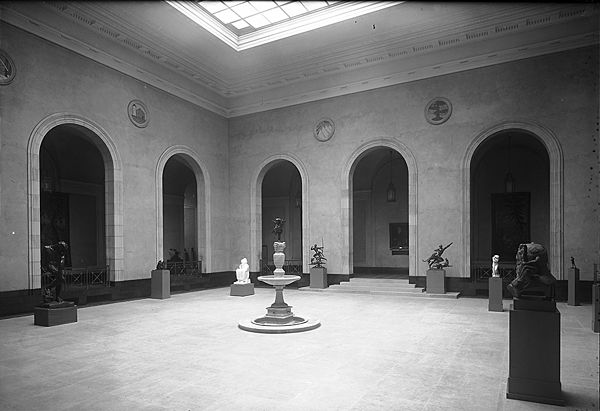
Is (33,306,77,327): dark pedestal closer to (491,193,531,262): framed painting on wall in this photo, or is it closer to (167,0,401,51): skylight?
(167,0,401,51): skylight

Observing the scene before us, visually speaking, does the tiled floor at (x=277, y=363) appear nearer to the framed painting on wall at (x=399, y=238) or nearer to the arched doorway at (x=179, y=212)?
the framed painting on wall at (x=399, y=238)

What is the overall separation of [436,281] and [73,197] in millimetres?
14622

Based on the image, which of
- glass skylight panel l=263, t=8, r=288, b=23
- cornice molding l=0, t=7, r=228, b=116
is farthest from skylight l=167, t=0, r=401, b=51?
cornice molding l=0, t=7, r=228, b=116

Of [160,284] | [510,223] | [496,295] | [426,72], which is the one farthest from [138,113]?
[510,223]

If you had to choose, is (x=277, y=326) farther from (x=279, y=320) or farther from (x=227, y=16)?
(x=227, y=16)

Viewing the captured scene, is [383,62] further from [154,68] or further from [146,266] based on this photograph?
[146,266]

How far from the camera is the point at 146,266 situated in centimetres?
1410

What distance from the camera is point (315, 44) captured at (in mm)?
13914

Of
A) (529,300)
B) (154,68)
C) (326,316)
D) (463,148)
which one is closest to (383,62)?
(463,148)

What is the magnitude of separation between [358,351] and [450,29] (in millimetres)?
10145

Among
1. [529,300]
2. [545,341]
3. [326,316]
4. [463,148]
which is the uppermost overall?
[463,148]

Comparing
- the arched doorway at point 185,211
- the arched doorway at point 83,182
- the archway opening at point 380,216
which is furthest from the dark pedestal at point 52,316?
the archway opening at point 380,216

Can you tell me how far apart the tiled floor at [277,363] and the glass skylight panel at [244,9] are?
327 inches

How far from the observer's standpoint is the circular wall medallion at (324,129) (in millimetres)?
16000
